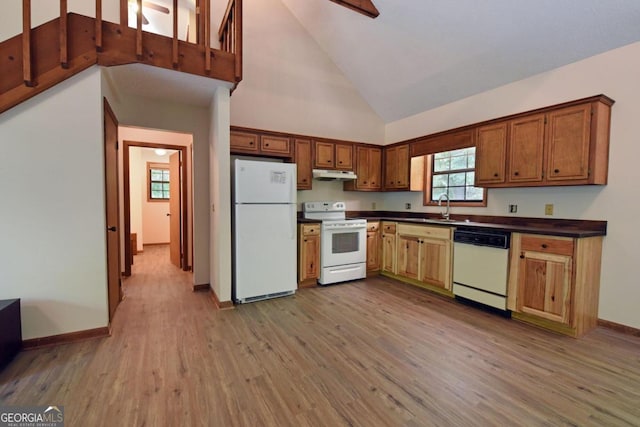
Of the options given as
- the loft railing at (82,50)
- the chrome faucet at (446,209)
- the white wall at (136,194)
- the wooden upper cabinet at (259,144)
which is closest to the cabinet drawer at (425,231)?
the chrome faucet at (446,209)

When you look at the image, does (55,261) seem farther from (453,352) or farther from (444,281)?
(444,281)

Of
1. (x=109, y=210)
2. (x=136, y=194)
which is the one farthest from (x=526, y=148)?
(x=136, y=194)

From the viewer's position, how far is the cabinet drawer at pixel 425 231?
11.9ft

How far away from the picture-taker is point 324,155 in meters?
4.56

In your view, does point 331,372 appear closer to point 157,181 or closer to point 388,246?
point 388,246

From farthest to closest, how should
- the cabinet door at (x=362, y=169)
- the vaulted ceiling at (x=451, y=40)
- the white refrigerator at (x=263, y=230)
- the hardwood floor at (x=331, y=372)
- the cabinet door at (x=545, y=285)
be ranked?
the cabinet door at (x=362, y=169)
the white refrigerator at (x=263, y=230)
the vaulted ceiling at (x=451, y=40)
the cabinet door at (x=545, y=285)
the hardwood floor at (x=331, y=372)

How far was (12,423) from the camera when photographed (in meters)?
1.58

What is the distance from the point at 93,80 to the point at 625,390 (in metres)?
4.59

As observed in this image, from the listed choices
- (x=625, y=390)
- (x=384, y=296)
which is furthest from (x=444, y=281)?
(x=625, y=390)

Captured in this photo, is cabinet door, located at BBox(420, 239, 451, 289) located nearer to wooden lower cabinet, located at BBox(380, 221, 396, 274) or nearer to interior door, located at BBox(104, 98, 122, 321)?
wooden lower cabinet, located at BBox(380, 221, 396, 274)

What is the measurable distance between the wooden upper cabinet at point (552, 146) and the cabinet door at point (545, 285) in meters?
0.82

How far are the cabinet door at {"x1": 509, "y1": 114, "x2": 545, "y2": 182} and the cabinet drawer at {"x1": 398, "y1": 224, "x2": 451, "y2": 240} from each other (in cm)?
94

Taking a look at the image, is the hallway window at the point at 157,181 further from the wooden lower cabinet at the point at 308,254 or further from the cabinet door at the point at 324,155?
the wooden lower cabinet at the point at 308,254

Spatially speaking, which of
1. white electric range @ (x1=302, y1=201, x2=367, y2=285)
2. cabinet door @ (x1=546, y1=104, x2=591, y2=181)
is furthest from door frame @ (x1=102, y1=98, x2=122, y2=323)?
cabinet door @ (x1=546, y1=104, x2=591, y2=181)
